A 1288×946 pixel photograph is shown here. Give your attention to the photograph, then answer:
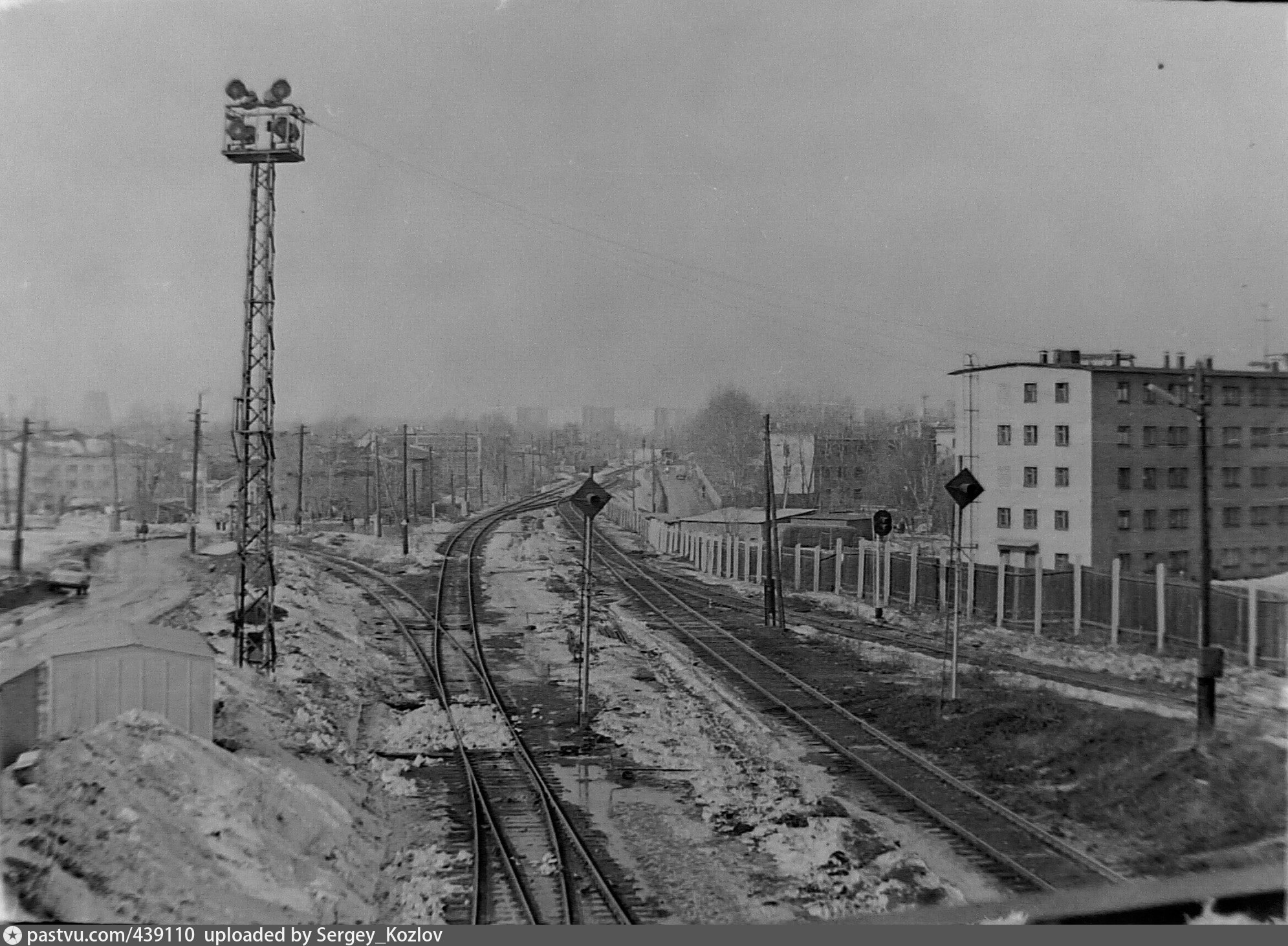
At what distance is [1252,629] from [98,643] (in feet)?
40.4

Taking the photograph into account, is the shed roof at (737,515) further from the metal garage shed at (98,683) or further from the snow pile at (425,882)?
the metal garage shed at (98,683)

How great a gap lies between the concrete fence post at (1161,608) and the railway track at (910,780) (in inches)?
199

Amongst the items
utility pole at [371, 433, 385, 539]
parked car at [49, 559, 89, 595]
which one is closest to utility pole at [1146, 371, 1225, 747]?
parked car at [49, 559, 89, 595]

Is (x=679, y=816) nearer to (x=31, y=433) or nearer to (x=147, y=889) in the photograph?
(x=147, y=889)

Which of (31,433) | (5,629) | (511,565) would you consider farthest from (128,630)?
(511,565)

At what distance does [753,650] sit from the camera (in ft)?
46.2

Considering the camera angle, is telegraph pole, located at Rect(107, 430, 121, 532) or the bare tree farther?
the bare tree

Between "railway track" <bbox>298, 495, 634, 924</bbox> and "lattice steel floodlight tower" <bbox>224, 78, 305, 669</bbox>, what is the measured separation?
2.49 meters

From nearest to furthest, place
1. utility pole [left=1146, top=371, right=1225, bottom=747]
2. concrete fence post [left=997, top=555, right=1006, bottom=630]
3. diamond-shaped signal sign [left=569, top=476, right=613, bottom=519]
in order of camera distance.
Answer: utility pole [left=1146, top=371, right=1225, bottom=747] → diamond-shaped signal sign [left=569, top=476, right=613, bottom=519] → concrete fence post [left=997, top=555, right=1006, bottom=630]

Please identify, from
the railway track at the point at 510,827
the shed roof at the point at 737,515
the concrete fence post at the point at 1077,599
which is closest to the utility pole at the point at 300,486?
the railway track at the point at 510,827

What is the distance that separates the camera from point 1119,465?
50.1 ft

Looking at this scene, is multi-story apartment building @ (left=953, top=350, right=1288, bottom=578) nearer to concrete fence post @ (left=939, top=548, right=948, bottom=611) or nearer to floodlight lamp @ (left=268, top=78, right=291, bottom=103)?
concrete fence post @ (left=939, top=548, right=948, bottom=611)

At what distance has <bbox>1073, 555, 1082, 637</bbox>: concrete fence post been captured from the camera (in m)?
14.0

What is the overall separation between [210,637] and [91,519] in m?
3.35
